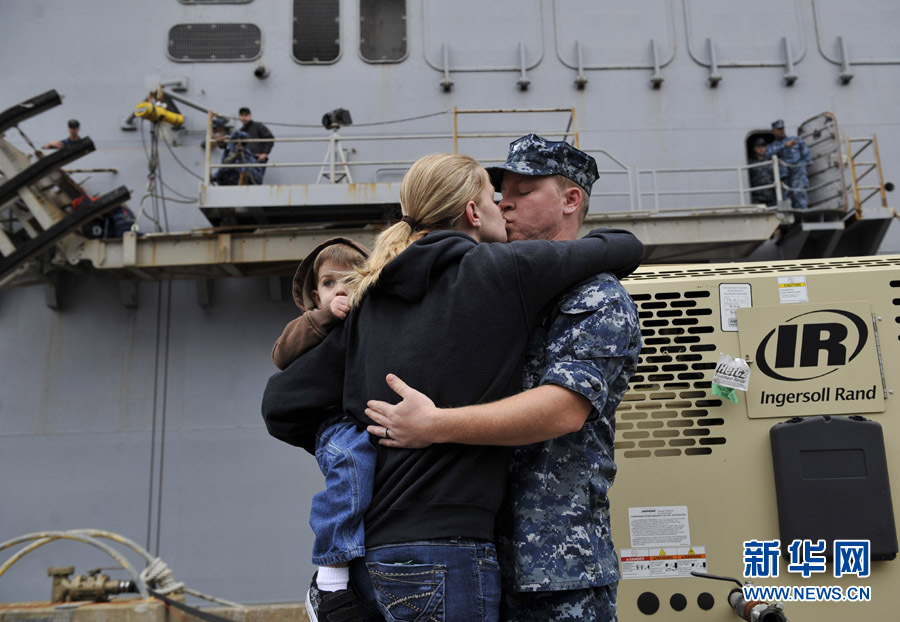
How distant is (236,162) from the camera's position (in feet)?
31.7

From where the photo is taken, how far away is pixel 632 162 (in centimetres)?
1036

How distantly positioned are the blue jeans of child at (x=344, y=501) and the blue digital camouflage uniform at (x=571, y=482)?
0.34 metres

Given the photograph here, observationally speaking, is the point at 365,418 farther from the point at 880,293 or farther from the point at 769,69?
the point at 769,69

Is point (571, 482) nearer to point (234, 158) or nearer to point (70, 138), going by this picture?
point (234, 158)

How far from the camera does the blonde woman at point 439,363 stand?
1.52 metres

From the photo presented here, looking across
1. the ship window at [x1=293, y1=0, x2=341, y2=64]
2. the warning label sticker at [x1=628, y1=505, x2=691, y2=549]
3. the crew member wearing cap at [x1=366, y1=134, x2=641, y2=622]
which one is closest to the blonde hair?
the crew member wearing cap at [x1=366, y1=134, x2=641, y2=622]

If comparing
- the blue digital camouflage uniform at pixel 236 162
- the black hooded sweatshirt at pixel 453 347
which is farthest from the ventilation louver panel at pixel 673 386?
the blue digital camouflage uniform at pixel 236 162

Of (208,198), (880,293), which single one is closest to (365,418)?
(880,293)

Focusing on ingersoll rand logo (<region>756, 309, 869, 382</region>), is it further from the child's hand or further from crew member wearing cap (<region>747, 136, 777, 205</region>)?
Result: crew member wearing cap (<region>747, 136, 777, 205</region>)

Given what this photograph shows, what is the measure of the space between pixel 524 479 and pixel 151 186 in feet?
30.8

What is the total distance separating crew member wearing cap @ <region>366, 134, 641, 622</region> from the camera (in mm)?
1559

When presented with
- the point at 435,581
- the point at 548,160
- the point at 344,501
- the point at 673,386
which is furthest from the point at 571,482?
the point at 673,386

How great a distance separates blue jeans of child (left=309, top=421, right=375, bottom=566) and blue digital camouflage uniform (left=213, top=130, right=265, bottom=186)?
8.46m

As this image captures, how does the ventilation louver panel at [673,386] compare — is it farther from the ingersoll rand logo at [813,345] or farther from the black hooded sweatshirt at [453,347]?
the black hooded sweatshirt at [453,347]
